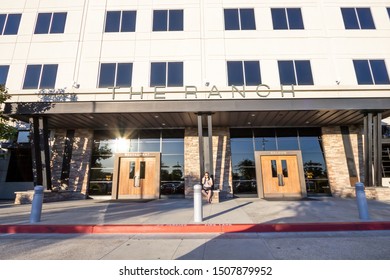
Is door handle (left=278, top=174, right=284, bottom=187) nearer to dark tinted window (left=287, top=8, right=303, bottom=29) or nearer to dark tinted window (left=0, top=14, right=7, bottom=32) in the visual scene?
dark tinted window (left=287, top=8, right=303, bottom=29)

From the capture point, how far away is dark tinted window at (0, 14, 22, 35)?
1391 cm

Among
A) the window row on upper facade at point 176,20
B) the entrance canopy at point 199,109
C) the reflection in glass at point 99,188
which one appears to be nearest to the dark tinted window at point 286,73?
the entrance canopy at point 199,109

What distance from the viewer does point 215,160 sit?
12.2m

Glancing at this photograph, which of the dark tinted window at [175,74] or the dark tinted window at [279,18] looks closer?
the dark tinted window at [175,74]

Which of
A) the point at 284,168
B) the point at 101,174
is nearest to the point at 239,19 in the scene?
the point at 284,168

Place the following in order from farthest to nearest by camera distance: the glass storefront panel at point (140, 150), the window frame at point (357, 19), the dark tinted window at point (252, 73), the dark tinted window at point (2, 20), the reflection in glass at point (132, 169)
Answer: the dark tinted window at point (2, 20) < the window frame at point (357, 19) < the dark tinted window at point (252, 73) < the reflection in glass at point (132, 169) < the glass storefront panel at point (140, 150)

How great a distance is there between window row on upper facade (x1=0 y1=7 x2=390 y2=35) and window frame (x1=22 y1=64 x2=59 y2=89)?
108 inches

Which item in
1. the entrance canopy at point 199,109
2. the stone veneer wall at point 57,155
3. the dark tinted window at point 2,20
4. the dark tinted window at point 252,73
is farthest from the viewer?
the dark tinted window at point 2,20

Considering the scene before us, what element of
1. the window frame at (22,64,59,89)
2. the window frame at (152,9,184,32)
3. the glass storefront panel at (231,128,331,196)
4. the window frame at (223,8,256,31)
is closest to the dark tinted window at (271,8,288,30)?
the window frame at (223,8,256,31)

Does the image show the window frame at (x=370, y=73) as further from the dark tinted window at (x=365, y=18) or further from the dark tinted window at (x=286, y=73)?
the dark tinted window at (x=286, y=73)

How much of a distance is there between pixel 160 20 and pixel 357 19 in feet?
43.9

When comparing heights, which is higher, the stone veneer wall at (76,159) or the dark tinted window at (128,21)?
the dark tinted window at (128,21)

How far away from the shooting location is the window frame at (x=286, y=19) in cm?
1367

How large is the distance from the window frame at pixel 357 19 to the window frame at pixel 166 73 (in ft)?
37.8
